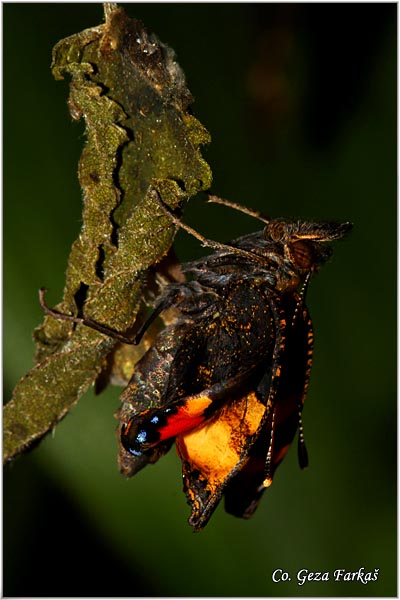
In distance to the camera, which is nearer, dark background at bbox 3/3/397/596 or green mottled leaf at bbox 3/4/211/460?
green mottled leaf at bbox 3/4/211/460

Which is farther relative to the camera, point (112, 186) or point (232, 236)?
point (232, 236)

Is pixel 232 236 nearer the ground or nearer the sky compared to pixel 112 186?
nearer the ground

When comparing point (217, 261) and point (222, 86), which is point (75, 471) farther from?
point (222, 86)

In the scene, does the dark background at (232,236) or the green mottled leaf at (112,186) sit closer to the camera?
the green mottled leaf at (112,186)
